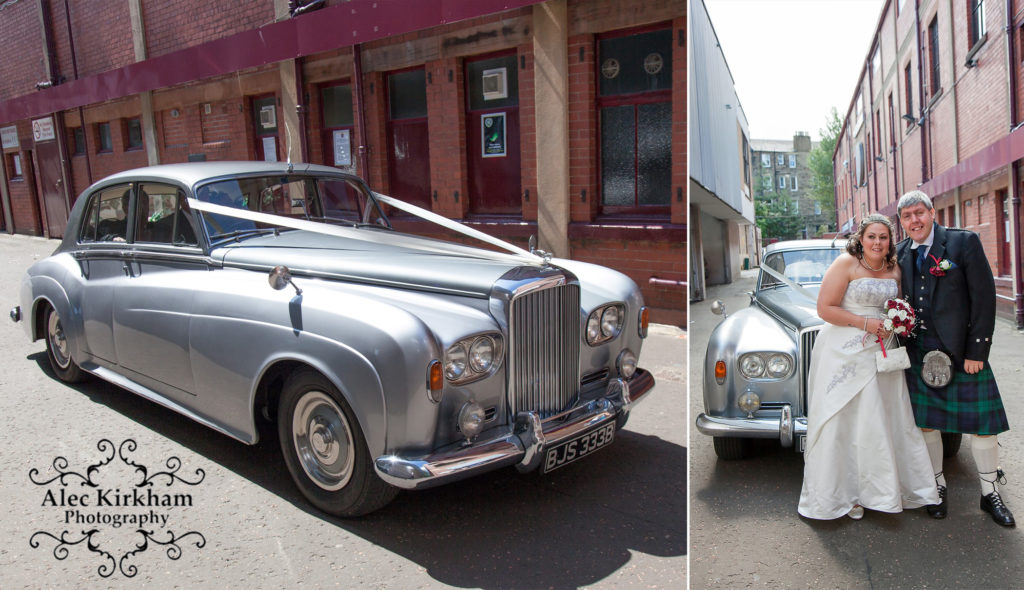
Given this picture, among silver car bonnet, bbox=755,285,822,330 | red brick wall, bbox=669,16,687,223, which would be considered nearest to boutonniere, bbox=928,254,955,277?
silver car bonnet, bbox=755,285,822,330

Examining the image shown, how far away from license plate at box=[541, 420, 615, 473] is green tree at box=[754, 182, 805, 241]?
5.23ft

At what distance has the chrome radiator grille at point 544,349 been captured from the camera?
289 cm

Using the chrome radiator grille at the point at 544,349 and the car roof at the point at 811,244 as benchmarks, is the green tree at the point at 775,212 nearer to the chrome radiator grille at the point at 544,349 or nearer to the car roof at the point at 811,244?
the car roof at the point at 811,244

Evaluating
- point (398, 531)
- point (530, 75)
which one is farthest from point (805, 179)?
point (530, 75)

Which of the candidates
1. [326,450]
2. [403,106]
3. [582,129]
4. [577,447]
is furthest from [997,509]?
[403,106]

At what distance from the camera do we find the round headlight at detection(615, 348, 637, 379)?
3.52 metres

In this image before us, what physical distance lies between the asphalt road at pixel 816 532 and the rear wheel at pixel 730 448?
23mm

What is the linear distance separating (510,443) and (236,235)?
1.99 metres

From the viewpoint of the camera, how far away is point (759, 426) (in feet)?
5.36

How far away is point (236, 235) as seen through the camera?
373cm

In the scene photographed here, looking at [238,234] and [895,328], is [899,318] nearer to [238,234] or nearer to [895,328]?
[895,328]

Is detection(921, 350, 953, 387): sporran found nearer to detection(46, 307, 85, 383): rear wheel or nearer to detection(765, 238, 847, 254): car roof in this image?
detection(765, 238, 847, 254): car roof

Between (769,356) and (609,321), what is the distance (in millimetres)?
1743

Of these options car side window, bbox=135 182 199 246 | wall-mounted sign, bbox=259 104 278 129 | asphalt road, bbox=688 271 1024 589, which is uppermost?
wall-mounted sign, bbox=259 104 278 129
